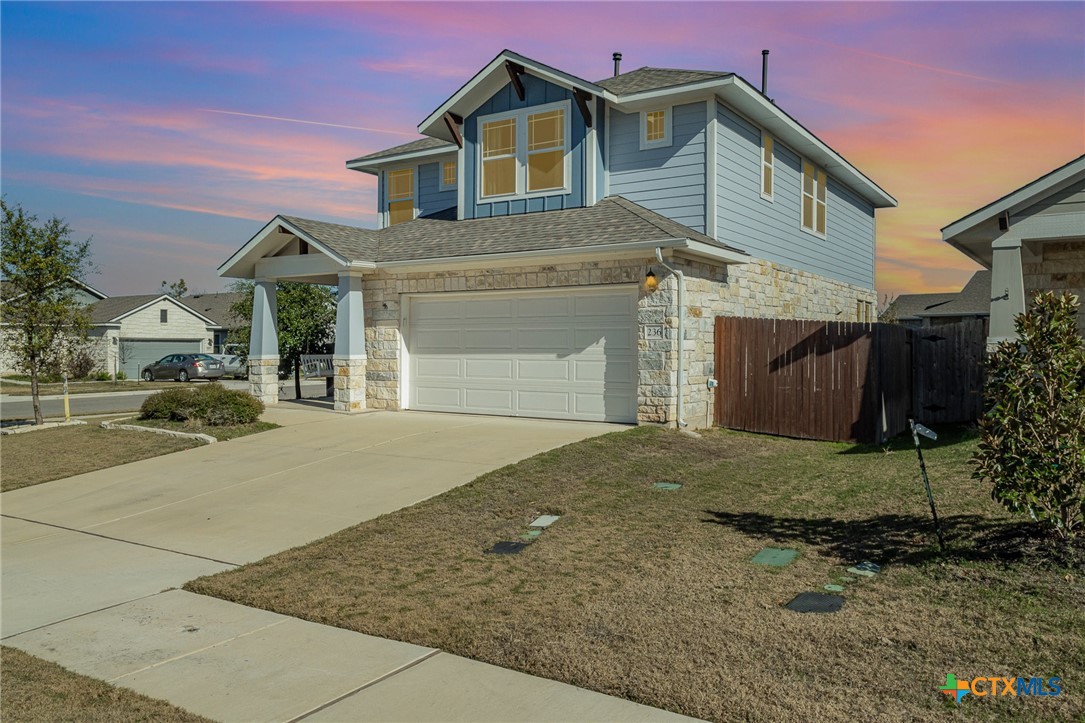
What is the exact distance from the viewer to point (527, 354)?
15.5m

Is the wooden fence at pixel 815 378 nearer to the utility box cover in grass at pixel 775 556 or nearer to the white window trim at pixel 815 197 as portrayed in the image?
the white window trim at pixel 815 197

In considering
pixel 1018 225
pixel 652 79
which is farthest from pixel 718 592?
pixel 652 79

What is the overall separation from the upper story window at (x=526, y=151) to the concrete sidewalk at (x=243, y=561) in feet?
17.9

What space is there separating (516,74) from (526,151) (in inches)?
61.5

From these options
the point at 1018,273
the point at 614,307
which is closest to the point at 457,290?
the point at 614,307

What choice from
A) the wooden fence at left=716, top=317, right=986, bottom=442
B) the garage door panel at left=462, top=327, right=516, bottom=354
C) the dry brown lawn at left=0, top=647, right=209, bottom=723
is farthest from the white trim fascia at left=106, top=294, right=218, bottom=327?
the dry brown lawn at left=0, top=647, right=209, bottom=723

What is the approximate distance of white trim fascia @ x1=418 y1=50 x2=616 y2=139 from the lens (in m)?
15.9

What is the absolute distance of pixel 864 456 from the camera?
12219 millimetres

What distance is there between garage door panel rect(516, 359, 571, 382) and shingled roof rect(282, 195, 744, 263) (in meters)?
2.13

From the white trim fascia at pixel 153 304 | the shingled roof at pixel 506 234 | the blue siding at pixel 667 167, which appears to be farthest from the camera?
the white trim fascia at pixel 153 304

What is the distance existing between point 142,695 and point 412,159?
1806 cm

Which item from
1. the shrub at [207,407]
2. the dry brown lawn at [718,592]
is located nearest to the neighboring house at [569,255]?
the shrub at [207,407]

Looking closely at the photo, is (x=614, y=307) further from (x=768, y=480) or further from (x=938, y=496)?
(x=938, y=496)

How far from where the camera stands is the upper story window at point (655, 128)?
16047 mm
